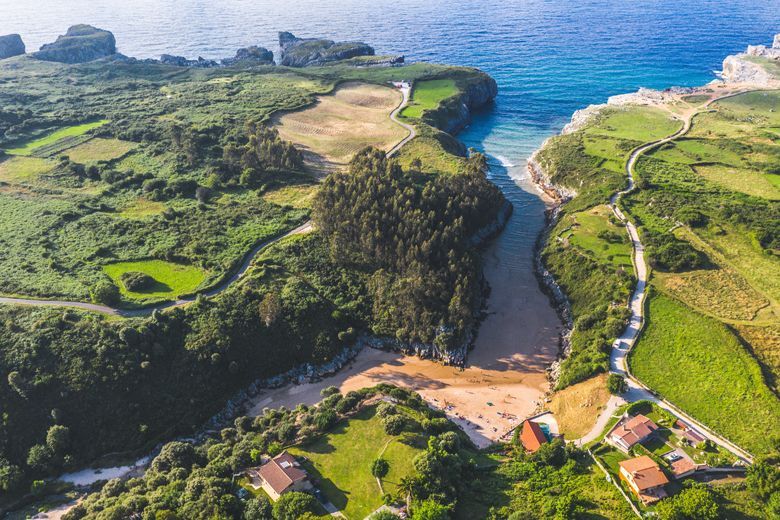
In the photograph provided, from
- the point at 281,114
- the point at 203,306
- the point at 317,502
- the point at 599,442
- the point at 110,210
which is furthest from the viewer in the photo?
the point at 281,114

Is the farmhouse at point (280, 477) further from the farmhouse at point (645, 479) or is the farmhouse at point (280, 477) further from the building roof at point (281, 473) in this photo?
the farmhouse at point (645, 479)

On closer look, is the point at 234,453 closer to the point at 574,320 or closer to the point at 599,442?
the point at 599,442

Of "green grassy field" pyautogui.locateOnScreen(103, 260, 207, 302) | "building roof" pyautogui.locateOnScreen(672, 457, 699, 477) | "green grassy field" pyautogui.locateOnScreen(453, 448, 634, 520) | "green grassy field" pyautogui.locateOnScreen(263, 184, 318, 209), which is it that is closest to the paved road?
"green grassy field" pyautogui.locateOnScreen(263, 184, 318, 209)

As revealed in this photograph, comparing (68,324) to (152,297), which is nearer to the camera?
(68,324)

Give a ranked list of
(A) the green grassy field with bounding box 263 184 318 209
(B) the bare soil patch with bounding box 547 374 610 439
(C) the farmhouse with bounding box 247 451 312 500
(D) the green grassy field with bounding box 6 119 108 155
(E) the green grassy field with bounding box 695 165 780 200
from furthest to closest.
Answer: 1. (D) the green grassy field with bounding box 6 119 108 155
2. (A) the green grassy field with bounding box 263 184 318 209
3. (E) the green grassy field with bounding box 695 165 780 200
4. (B) the bare soil patch with bounding box 547 374 610 439
5. (C) the farmhouse with bounding box 247 451 312 500

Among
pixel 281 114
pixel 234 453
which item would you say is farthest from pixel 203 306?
pixel 281 114

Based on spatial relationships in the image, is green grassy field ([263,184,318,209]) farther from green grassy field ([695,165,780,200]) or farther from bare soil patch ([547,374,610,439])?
green grassy field ([695,165,780,200])

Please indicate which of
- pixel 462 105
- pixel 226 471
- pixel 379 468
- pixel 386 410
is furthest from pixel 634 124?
pixel 226 471

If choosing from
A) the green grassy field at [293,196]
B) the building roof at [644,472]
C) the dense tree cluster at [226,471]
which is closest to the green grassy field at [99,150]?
the green grassy field at [293,196]
